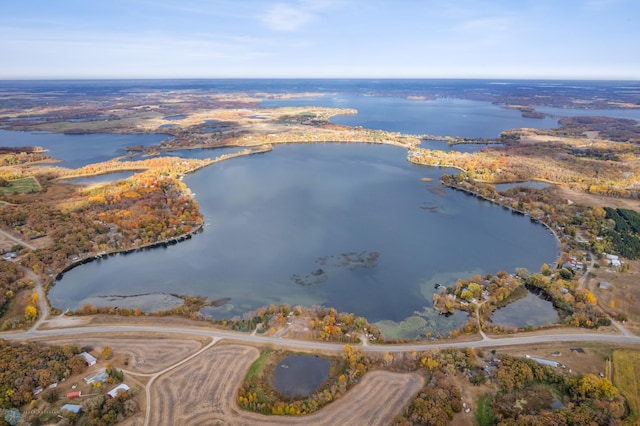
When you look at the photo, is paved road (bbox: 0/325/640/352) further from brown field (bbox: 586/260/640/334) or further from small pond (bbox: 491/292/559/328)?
brown field (bbox: 586/260/640/334)

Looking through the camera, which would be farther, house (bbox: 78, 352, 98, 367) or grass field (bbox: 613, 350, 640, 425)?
house (bbox: 78, 352, 98, 367)

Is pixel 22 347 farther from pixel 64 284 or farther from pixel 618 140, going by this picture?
pixel 618 140

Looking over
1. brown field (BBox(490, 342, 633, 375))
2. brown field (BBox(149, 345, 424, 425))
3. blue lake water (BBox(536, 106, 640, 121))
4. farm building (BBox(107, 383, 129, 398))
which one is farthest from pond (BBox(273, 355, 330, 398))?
blue lake water (BBox(536, 106, 640, 121))

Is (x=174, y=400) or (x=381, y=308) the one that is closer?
(x=174, y=400)

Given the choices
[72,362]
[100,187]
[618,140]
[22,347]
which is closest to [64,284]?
[22,347]

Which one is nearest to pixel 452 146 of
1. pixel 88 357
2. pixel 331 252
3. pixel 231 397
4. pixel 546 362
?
pixel 331 252
